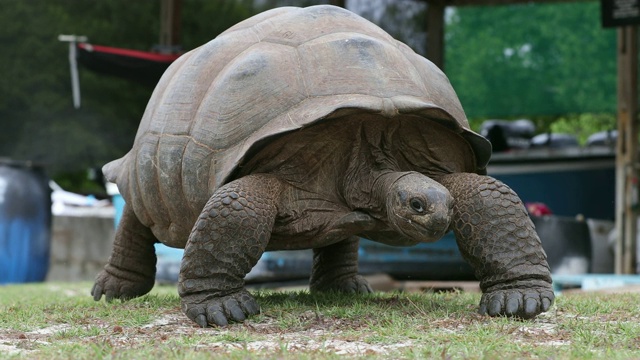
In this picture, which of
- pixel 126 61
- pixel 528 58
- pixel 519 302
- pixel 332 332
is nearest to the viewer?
pixel 332 332

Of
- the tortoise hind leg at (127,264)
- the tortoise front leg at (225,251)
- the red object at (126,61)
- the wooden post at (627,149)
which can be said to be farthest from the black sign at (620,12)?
the tortoise front leg at (225,251)

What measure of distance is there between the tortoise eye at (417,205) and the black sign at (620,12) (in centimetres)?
608

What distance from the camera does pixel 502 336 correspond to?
11.1ft

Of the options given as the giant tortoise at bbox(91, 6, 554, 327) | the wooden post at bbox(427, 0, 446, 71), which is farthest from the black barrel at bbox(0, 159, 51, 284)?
the giant tortoise at bbox(91, 6, 554, 327)

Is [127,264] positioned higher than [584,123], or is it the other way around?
[584,123]

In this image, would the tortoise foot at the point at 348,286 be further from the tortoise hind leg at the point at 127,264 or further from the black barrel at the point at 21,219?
the black barrel at the point at 21,219

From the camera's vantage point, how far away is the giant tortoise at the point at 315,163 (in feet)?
13.0

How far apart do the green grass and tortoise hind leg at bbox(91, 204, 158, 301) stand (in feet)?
2.00

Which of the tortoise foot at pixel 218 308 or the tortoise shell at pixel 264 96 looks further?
the tortoise shell at pixel 264 96

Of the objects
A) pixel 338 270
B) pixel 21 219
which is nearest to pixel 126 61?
pixel 21 219

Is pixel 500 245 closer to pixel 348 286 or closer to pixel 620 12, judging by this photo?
pixel 348 286

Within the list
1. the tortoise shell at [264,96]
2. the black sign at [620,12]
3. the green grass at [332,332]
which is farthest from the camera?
the black sign at [620,12]

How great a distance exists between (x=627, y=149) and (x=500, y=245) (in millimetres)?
5995

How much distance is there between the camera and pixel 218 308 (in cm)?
391
